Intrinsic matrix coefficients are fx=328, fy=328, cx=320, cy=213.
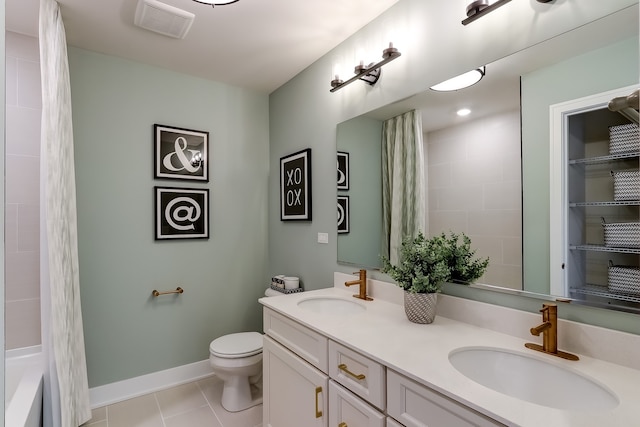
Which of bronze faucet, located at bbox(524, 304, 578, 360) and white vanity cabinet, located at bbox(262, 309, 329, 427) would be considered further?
white vanity cabinet, located at bbox(262, 309, 329, 427)

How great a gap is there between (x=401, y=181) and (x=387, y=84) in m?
0.58

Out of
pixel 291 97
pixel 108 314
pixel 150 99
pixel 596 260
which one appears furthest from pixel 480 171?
pixel 108 314

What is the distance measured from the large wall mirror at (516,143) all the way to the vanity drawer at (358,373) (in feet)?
2.13

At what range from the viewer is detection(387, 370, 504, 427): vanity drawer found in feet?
2.82

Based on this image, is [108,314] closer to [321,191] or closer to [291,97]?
[321,191]

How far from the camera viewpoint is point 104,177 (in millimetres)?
2414

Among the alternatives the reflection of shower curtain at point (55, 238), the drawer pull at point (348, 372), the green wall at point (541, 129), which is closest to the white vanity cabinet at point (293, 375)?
the drawer pull at point (348, 372)

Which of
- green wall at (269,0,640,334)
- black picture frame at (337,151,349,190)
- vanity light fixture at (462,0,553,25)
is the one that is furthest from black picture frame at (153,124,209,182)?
vanity light fixture at (462,0,553,25)

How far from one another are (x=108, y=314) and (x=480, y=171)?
8.65 ft

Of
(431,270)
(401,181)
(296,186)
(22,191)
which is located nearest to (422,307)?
(431,270)

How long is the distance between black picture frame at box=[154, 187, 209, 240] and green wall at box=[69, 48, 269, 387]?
0.06m

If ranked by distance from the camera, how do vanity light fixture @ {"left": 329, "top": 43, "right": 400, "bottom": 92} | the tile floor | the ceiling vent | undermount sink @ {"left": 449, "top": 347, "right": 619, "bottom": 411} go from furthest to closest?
the tile floor
the ceiling vent
vanity light fixture @ {"left": 329, "top": 43, "right": 400, "bottom": 92}
undermount sink @ {"left": 449, "top": 347, "right": 619, "bottom": 411}

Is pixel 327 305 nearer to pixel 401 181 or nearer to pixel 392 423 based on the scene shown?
pixel 401 181

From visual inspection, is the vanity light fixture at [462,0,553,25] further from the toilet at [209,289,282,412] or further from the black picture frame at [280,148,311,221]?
the toilet at [209,289,282,412]
